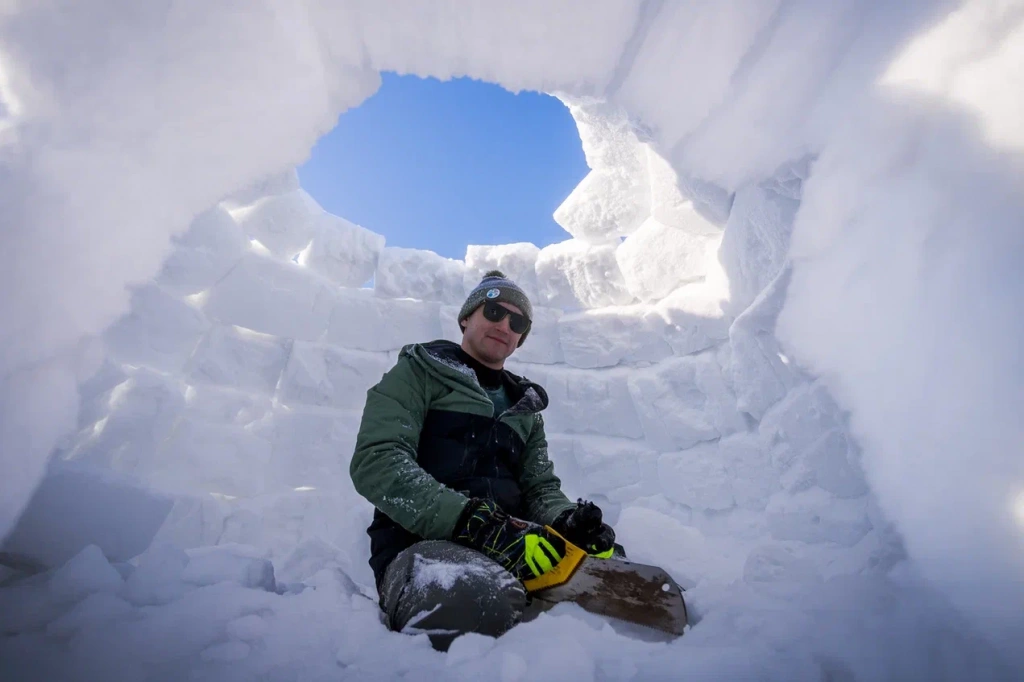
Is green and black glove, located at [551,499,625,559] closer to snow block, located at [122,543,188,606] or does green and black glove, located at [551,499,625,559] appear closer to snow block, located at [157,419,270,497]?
snow block, located at [122,543,188,606]

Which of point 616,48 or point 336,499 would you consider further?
point 336,499

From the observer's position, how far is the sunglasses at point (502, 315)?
1877mm

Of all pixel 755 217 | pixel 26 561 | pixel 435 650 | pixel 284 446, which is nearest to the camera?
pixel 435 650

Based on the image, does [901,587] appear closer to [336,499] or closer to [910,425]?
[910,425]

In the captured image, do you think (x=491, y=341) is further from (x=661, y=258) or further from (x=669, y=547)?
(x=661, y=258)

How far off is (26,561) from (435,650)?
157cm

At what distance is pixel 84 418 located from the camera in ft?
10.4

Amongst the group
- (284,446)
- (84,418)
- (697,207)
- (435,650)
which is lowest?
(435,650)

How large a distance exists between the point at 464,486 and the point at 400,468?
27 cm

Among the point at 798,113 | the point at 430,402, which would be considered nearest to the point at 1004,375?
the point at 798,113

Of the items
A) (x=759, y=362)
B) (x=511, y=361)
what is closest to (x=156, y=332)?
(x=511, y=361)

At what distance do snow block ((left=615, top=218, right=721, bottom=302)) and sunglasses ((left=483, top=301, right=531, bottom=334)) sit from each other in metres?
2.36

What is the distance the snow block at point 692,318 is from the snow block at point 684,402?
0.12 meters

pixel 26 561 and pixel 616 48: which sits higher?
pixel 616 48
